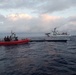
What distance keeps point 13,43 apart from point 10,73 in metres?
48.4

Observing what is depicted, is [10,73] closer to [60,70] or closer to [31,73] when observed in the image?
[31,73]

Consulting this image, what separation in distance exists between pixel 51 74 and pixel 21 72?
5034 mm

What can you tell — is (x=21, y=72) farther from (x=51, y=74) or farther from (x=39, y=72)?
(x=51, y=74)

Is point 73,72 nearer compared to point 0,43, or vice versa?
point 73,72

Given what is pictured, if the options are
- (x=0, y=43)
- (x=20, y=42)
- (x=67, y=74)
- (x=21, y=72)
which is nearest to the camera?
(x=67, y=74)

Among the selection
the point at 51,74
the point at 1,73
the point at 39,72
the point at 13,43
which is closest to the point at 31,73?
the point at 39,72

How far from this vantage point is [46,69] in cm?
2786

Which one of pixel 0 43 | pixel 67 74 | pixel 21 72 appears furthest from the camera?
pixel 0 43

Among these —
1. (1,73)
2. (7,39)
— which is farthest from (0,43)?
(1,73)

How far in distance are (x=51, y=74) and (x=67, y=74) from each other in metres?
2.46

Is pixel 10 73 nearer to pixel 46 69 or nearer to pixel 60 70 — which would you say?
pixel 46 69

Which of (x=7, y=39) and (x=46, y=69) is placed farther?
(x=7, y=39)

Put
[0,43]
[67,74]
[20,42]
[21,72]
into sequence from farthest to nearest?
[20,42]
[0,43]
[21,72]
[67,74]

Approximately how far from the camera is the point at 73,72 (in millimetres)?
25625
